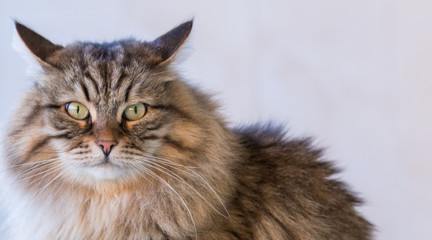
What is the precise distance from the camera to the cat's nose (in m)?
1.42

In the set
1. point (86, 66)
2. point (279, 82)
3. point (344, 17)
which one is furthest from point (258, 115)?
point (86, 66)

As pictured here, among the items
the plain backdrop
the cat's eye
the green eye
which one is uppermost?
the plain backdrop

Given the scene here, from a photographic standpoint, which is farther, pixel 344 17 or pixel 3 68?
pixel 344 17

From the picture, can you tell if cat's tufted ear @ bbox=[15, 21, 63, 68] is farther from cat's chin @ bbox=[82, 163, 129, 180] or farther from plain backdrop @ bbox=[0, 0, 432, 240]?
plain backdrop @ bbox=[0, 0, 432, 240]

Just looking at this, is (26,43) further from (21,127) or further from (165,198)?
(165,198)

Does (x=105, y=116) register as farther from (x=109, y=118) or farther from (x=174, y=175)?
(x=174, y=175)

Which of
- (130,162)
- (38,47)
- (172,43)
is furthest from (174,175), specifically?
(38,47)

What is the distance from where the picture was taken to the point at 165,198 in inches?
62.5

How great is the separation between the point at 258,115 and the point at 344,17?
67 cm

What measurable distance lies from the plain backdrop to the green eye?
119 centimetres

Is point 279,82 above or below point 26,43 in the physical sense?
above

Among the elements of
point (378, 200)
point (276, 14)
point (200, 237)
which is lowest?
point (200, 237)

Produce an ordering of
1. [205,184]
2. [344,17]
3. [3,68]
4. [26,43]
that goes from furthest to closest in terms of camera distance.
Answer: [344,17], [3,68], [205,184], [26,43]

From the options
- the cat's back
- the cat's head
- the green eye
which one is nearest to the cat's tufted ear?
the cat's head
